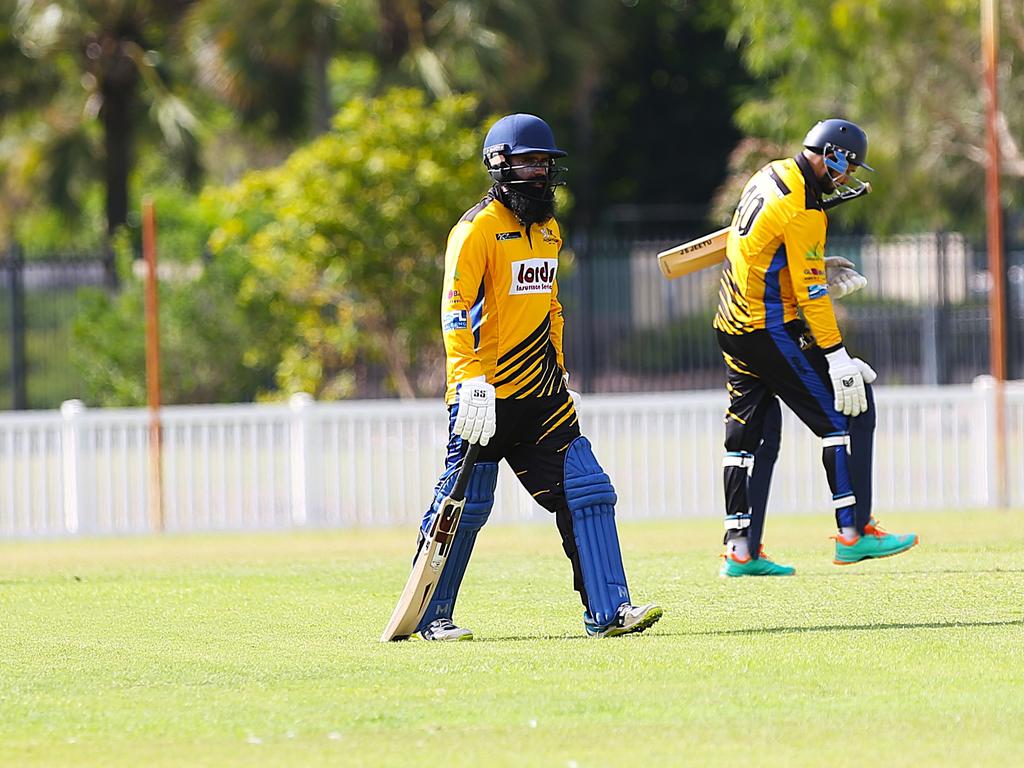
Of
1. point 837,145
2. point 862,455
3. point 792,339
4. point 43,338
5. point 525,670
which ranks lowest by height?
point 525,670

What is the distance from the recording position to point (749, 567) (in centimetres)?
913

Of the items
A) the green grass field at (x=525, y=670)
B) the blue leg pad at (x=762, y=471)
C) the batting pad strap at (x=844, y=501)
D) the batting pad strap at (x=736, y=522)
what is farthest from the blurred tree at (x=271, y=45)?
the batting pad strap at (x=844, y=501)

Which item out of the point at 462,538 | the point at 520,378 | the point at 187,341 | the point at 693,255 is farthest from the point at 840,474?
the point at 187,341

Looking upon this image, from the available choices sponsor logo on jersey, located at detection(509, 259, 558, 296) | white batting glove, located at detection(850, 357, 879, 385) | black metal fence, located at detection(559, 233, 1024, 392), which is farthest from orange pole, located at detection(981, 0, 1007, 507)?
black metal fence, located at detection(559, 233, 1024, 392)

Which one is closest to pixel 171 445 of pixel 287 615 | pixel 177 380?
pixel 287 615

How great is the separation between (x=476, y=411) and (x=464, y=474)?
1.01 feet

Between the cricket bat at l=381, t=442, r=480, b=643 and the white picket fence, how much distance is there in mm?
6731

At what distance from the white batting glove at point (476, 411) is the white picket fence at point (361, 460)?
698 centimetres

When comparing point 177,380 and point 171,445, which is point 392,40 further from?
point 171,445

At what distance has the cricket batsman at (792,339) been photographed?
8.78 meters

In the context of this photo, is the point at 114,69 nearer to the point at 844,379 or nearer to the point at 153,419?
the point at 153,419

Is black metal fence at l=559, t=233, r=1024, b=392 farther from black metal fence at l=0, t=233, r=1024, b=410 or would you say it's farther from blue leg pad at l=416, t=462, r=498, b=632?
blue leg pad at l=416, t=462, r=498, b=632

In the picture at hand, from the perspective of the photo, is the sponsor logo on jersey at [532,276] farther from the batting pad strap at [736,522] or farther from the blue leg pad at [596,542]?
the batting pad strap at [736,522]

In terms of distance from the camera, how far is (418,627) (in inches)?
290
